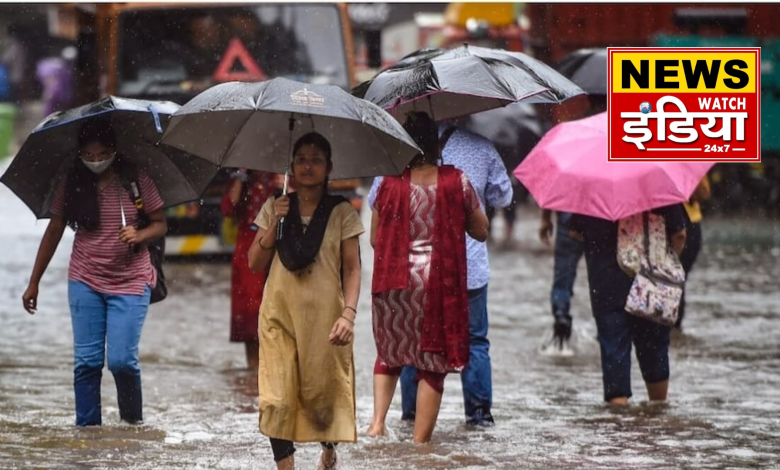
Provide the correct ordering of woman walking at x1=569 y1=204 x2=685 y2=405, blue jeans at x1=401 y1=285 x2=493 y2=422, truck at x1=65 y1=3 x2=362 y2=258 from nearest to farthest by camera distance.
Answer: blue jeans at x1=401 y1=285 x2=493 y2=422
woman walking at x1=569 y1=204 x2=685 y2=405
truck at x1=65 y1=3 x2=362 y2=258

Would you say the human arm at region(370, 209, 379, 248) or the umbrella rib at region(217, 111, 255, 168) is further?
the human arm at region(370, 209, 379, 248)

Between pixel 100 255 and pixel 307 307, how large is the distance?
1618 mm

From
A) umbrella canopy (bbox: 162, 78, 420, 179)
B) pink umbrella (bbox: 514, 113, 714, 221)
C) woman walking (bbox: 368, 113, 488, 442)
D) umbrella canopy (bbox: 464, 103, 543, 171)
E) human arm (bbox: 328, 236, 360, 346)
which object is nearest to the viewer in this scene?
human arm (bbox: 328, 236, 360, 346)

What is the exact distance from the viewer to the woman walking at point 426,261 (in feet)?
24.1

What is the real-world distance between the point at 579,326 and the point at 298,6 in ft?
17.7

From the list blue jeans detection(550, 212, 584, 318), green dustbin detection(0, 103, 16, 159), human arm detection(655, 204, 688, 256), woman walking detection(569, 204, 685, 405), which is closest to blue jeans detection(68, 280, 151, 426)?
woman walking detection(569, 204, 685, 405)

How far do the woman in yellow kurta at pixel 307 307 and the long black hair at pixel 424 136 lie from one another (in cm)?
101

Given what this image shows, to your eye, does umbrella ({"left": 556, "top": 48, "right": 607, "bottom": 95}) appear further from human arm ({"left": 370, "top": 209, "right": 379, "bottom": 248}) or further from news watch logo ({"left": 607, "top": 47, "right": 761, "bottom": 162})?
human arm ({"left": 370, "top": 209, "right": 379, "bottom": 248})

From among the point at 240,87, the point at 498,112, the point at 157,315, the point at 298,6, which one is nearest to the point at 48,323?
the point at 157,315

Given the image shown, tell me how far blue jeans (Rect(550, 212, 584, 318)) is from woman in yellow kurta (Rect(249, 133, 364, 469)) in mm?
4711

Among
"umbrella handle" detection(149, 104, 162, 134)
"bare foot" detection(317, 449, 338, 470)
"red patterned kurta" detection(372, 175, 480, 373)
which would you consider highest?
"umbrella handle" detection(149, 104, 162, 134)

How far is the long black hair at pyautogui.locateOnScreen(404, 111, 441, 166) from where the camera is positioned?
7367 millimetres

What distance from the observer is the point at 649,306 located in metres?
8.52

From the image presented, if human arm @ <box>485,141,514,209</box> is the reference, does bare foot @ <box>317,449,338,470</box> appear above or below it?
below
